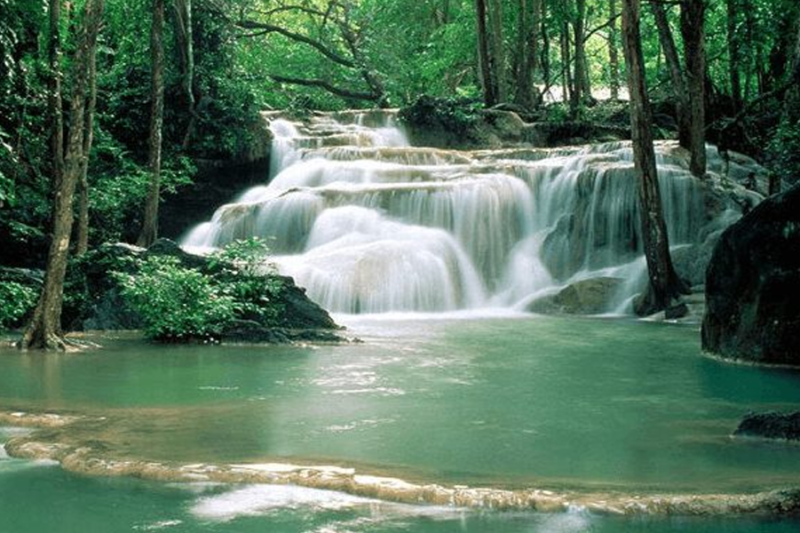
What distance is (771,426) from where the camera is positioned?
6.35 m

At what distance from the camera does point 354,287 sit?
671 inches

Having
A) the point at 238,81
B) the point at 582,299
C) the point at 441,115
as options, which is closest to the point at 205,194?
the point at 238,81

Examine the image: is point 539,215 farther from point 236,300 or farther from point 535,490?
point 535,490

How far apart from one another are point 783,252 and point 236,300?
6.66m

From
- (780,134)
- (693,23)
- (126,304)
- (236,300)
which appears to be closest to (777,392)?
(780,134)

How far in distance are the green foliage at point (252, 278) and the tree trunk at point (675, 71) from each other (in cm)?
824

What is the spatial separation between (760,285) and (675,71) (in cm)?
915

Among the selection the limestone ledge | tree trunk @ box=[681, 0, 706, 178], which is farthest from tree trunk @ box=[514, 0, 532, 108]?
the limestone ledge

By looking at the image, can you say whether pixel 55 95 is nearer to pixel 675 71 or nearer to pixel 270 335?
pixel 270 335

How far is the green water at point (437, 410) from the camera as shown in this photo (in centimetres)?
539

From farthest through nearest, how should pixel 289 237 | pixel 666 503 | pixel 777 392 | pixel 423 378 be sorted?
pixel 289 237
pixel 423 378
pixel 777 392
pixel 666 503

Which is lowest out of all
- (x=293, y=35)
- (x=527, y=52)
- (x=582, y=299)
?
(x=582, y=299)

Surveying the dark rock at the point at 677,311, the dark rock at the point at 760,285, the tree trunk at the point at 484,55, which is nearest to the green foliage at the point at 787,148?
the dark rock at the point at 677,311

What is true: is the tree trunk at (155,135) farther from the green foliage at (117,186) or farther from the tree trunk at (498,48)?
the tree trunk at (498,48)
